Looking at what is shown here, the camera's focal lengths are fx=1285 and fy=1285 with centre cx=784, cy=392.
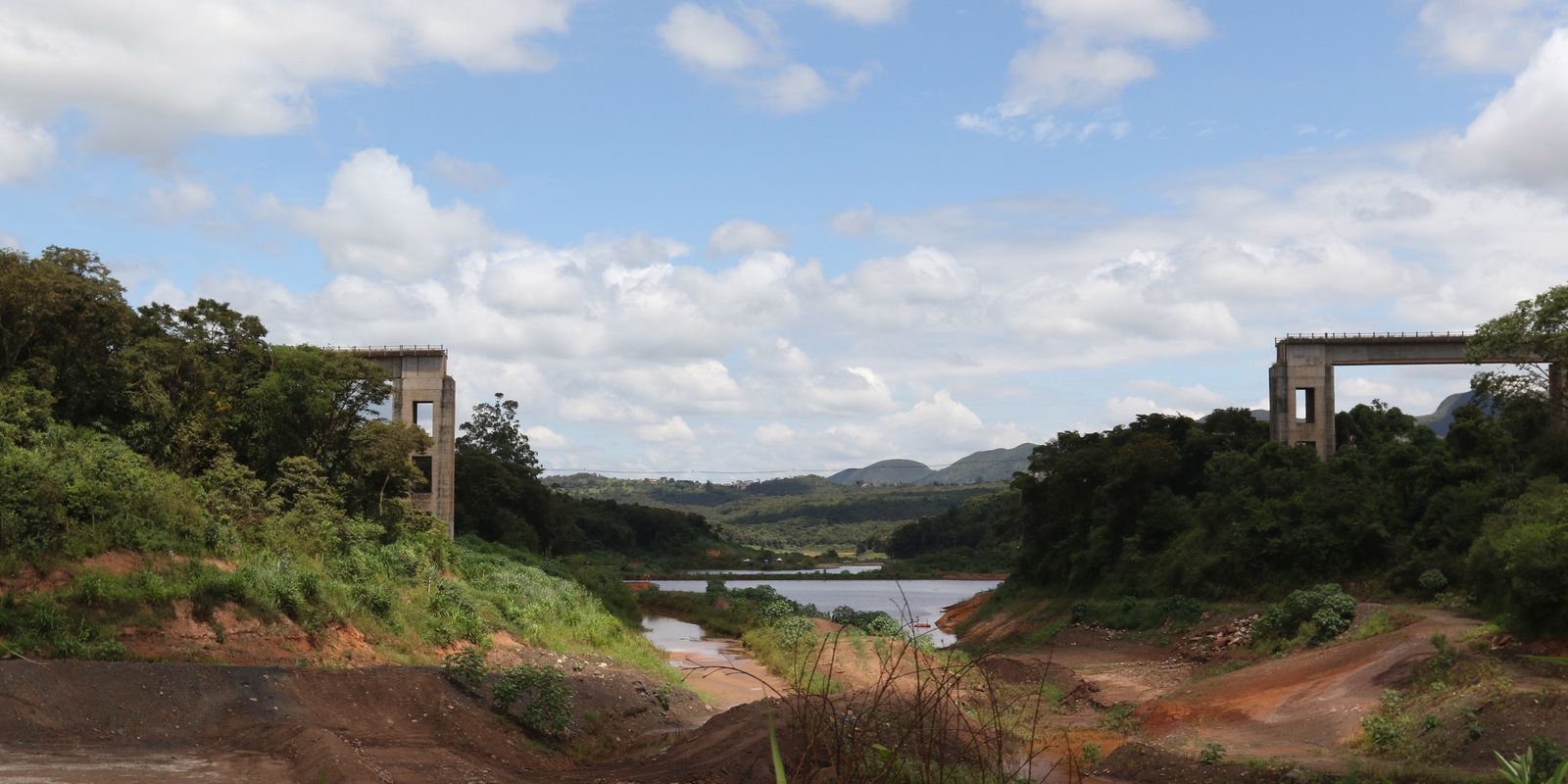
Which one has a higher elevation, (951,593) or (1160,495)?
(1160,495)

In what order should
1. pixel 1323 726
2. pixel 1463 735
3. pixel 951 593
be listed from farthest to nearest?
pixel 951 593
pixel 1323 726
pixel 1463 735

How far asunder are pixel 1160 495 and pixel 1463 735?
31089 millimetres

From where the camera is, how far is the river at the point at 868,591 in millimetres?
79312

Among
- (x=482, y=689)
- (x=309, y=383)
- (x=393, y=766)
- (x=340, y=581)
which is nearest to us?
(x=393, y=766)

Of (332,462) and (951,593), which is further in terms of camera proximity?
(951,593)

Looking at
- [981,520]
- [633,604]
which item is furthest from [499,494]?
[981,520]

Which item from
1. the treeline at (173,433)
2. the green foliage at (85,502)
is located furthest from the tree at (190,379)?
the green foliage at (85,502)

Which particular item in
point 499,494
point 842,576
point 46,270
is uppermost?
point 46,270

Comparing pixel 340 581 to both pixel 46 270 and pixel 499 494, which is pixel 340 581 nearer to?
pixel 46 270

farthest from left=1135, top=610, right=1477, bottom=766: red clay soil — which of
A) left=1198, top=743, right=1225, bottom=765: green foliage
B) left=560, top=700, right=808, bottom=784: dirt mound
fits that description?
left=560, top=700, right=808, bottom=784: dirt mound

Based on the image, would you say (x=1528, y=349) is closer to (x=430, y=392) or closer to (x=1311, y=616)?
(x=1311, y=616)

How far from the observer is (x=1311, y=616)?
3503 centimetres

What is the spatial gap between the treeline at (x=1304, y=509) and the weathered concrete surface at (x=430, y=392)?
25993 millimetres

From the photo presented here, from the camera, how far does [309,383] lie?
121 feet
